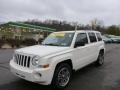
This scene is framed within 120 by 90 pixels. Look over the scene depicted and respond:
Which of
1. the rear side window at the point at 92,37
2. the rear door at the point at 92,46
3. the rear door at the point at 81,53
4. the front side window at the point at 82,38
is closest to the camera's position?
the rear door at the point at 81,53

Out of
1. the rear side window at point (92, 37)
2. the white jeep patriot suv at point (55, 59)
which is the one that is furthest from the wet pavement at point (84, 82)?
the rear side window at point (92, 37)

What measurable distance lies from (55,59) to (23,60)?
1008mm

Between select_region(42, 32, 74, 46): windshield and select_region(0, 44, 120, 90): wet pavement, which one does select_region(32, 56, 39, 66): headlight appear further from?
select_region(42, 32, 74, 46): windshield

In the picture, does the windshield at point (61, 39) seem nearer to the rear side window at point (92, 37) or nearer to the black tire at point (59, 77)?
the black tire at point (59, 77)

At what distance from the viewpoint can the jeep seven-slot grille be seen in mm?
4891

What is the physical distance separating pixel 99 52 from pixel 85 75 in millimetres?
1973

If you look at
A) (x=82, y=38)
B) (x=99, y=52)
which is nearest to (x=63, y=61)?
(x=82, y=38)

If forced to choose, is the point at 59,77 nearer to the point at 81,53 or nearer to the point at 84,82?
the point at 84,82

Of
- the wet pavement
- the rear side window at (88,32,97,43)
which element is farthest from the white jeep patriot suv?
the wet pavement

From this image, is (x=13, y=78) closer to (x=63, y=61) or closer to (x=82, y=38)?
(x=63, y=61)

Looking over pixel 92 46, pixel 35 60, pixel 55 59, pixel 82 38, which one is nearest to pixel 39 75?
pixel 35 60

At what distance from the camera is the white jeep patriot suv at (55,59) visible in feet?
15.3

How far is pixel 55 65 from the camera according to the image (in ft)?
16.1

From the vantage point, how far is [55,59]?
4930mm
